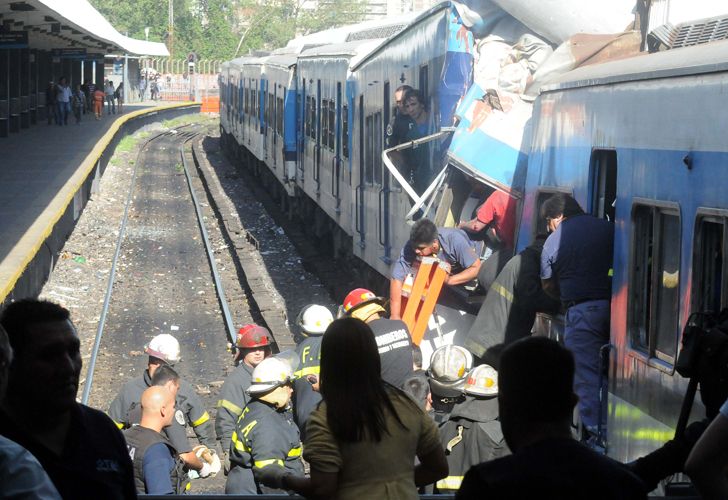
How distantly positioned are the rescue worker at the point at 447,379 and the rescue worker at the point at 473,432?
639mm

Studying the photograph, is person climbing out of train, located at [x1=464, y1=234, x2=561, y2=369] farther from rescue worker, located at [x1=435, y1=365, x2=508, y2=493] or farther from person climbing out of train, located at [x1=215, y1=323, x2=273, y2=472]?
rescue worker, located at [x1=435, y1=365, x2=508, y2=493]

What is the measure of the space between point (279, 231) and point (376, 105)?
11.5m

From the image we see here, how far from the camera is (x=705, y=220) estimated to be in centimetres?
540

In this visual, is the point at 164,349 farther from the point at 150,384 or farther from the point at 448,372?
the point at 448,372

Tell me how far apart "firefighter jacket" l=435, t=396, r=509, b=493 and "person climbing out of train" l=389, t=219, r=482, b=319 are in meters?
3.78

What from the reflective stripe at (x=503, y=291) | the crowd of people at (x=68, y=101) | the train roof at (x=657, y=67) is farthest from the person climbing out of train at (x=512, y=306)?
the crowd of people at (x=68, y=101)

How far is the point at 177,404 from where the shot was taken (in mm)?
7770

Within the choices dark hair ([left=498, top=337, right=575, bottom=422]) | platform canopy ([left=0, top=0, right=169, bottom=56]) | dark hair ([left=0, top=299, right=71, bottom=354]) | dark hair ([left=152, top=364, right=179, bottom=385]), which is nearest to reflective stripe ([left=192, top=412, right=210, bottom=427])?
dark hair ([left=152, top=364, right=179, bottom=385])

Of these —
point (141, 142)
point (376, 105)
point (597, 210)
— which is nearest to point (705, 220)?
point (597, 210)

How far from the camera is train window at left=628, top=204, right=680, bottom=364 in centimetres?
585

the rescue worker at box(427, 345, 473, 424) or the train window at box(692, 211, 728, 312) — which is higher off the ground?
the train window at box(692, 211, 728, 312)

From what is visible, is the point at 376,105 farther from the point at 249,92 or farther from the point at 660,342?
the point at 249,92

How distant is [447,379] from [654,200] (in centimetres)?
147

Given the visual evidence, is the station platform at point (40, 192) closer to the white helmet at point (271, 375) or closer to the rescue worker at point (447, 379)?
the white helmet at point (271, 375)
